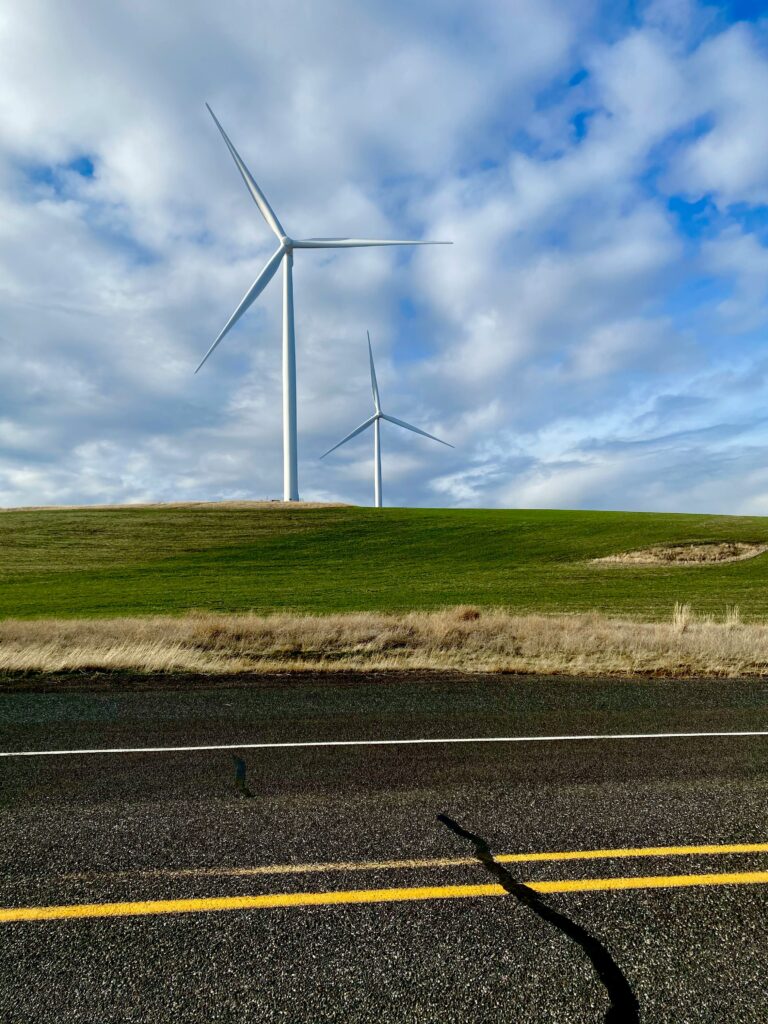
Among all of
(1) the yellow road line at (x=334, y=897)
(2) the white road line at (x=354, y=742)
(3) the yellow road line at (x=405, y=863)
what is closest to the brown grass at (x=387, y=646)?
(2) the white road line at (x=354, y=742)

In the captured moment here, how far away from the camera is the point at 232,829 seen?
5.52 metres

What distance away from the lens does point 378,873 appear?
477cm

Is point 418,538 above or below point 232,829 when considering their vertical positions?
above

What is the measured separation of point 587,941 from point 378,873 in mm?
1471

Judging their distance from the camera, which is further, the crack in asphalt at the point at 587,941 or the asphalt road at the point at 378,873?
the asphalt road at the point at 378,873

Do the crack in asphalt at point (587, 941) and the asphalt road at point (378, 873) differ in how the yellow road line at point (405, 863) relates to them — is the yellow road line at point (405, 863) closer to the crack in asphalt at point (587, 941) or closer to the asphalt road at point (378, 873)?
the asphalt road at point (378, 873)

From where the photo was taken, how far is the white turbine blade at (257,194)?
165 ft

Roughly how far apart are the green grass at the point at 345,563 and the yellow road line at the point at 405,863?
2071cm

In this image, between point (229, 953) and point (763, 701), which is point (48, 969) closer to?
point (229, 953)

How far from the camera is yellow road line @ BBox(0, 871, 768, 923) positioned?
14.1 ft

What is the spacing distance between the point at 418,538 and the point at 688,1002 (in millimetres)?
51944

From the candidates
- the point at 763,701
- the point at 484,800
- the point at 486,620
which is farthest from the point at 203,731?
Result: the point at 486,620

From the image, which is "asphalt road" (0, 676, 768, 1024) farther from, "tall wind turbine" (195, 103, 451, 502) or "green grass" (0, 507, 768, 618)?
"tall wind turbine" (195, 103, 451, 502)

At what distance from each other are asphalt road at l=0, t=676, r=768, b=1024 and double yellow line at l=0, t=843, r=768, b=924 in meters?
0.05
